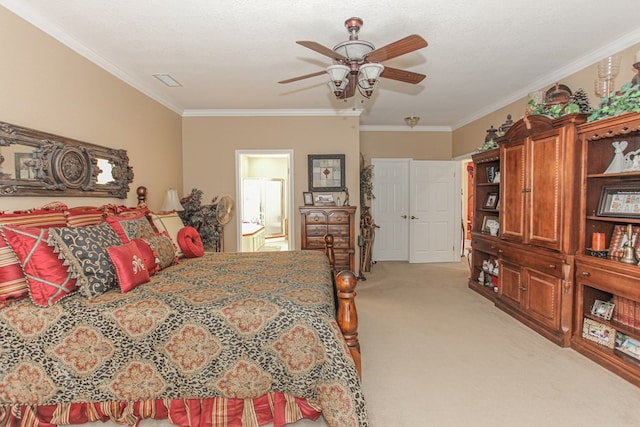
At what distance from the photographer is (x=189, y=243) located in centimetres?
323

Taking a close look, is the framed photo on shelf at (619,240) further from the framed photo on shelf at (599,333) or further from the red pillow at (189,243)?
the red pillow at (189,243)

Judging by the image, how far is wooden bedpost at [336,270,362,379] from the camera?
1.72m

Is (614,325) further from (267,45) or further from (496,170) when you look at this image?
(267,45)

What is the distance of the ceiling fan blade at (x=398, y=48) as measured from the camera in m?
1.98

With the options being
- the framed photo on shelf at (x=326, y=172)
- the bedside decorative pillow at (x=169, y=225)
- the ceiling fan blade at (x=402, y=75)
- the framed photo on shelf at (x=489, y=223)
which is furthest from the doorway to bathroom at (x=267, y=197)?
the ceiling fan blade at (x=402, y=75)

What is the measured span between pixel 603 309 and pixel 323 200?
3.52m

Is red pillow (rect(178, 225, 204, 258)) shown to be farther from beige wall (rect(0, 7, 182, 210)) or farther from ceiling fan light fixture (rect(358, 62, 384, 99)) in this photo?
ceiling fan light fixture (rect(358, 62, 384, 99))

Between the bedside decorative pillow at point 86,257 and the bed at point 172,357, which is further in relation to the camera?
the bedside decorative pillow at point 86,257

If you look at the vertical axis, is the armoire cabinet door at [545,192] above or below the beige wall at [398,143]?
below

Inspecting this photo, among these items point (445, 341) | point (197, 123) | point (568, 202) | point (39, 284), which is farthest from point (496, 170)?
point (39, 284)

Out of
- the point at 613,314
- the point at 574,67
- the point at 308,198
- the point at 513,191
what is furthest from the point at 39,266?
the point at 574,67

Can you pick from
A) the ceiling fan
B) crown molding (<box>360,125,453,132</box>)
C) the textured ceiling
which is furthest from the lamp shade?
crown molding (<box>360,125,453,132</box>)

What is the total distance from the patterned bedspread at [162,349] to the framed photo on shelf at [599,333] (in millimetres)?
2338

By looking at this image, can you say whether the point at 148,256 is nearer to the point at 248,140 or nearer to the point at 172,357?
the point at 172,357
